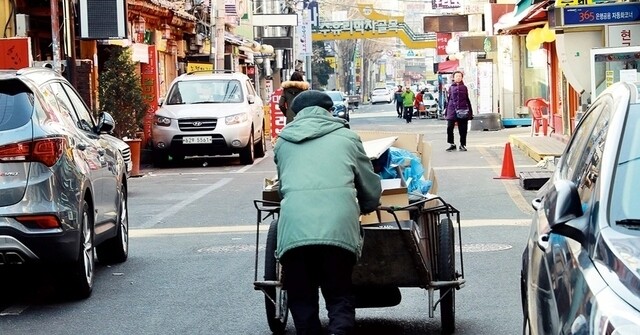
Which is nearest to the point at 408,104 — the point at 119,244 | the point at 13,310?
the point at 119,244

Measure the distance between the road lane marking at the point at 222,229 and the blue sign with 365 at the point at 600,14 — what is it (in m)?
6.54

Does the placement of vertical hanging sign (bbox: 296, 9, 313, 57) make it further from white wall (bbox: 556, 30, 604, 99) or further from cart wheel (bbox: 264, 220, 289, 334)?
cart wheel (bbox: 264, 220, 289, 334)

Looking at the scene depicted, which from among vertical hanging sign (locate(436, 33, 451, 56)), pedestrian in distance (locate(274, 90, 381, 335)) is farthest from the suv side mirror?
vertical hanging sign (locate(436, 33, 451, 56))

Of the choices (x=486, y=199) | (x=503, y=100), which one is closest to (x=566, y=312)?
(x=486, y=199)

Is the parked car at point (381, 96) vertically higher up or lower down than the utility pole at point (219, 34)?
lower down

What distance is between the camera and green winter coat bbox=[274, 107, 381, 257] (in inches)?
251

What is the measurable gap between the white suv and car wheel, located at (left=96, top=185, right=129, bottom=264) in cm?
1340

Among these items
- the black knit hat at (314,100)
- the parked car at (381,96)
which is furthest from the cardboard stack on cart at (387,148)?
the parked car at (381,96)

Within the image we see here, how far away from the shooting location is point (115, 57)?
2383 centimetres

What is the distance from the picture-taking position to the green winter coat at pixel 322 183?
6371mm

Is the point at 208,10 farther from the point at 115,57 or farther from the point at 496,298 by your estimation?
the point at 496,298

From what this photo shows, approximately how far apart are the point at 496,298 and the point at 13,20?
52.5ft

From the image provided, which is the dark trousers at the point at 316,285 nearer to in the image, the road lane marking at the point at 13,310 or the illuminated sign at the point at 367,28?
the road lane marking at the point at 13,310

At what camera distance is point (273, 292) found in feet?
25.6
